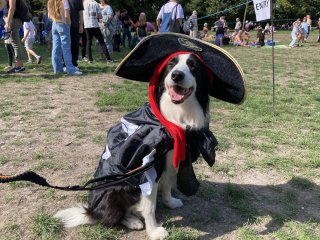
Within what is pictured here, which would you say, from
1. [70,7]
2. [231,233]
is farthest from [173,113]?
[70,7]

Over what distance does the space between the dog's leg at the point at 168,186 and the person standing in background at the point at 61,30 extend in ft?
17.5

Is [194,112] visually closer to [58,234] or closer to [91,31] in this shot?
[58,234]

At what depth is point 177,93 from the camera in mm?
2387

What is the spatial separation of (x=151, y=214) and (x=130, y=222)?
7.7 inches

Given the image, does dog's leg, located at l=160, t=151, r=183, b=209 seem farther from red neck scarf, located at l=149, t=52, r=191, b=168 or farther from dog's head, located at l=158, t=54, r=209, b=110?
dog's head, located at l=158, t=54, r=209, b=110

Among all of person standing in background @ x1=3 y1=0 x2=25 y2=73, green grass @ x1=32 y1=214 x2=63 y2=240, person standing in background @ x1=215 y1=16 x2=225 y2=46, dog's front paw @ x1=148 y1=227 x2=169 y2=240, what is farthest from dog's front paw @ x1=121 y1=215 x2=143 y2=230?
person standing in background @ x1=215 y1=16 x2=225 y2=46

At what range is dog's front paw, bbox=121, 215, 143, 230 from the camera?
2.70 meters

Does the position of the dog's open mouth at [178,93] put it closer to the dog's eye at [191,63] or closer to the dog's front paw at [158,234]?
the dog's eye at [191,63]

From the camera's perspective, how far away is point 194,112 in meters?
2.50

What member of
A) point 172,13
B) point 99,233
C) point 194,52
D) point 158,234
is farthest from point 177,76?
point 172,13

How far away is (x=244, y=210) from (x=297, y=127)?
2494mm

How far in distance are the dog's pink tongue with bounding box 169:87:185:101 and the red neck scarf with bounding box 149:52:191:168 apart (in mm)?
161

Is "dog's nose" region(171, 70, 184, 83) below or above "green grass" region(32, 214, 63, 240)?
above

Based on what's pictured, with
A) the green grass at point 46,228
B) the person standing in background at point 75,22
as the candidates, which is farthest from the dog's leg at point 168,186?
the person standing in background at point 75,22
